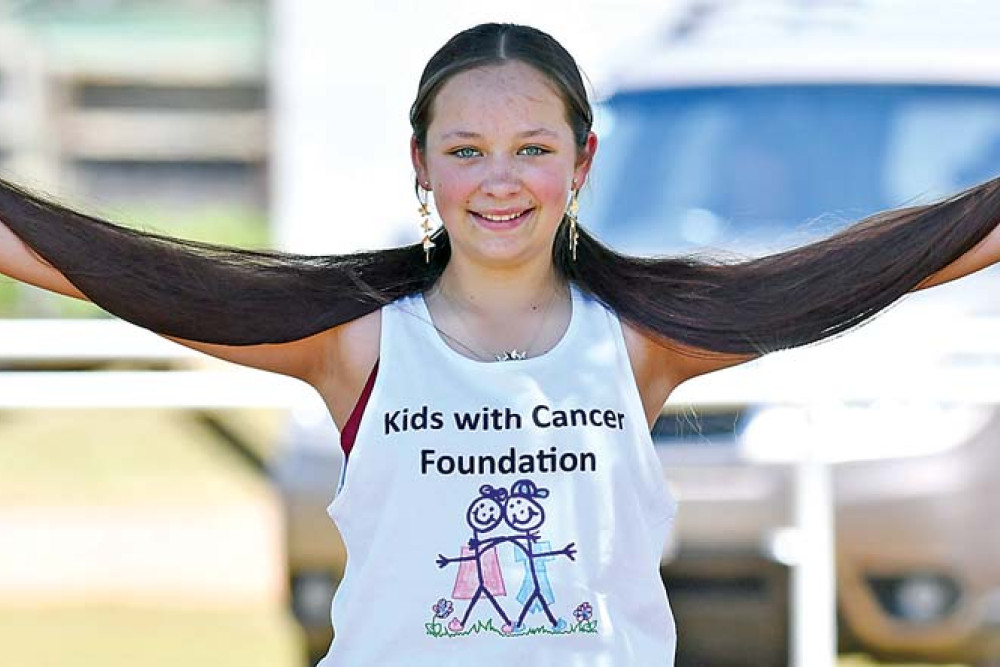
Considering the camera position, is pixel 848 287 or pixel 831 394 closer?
pixel 848 287

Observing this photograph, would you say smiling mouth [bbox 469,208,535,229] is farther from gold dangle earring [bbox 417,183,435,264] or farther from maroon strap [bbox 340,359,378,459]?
maroon strap [bbox 340,359,378,459]

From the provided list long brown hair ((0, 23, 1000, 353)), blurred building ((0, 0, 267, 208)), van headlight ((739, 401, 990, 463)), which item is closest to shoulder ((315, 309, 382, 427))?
long brown hair ((0, 23, 1000, 353))

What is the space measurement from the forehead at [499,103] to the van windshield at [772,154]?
3.35 m

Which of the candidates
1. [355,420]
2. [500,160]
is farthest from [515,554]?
[500,160]

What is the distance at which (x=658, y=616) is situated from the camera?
2.38 metres

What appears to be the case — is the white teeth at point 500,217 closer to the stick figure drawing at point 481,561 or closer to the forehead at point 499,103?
the forehead at point 499,103

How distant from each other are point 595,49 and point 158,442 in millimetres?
4970

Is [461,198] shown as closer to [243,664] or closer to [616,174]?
[616,174]

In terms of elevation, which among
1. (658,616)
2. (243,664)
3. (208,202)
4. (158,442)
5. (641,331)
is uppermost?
(208,202)

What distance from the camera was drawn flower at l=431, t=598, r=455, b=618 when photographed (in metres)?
2.31

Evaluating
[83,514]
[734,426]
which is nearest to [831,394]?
[734,426]

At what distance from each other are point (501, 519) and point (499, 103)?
499mm

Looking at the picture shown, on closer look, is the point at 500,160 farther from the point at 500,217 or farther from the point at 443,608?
the point at 443,608

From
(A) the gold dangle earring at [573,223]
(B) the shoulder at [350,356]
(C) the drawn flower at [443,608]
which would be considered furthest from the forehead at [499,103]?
(C) the drawn flower at [443,608]
